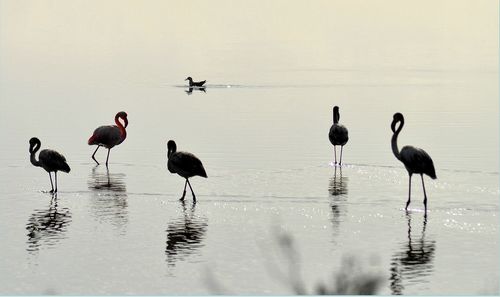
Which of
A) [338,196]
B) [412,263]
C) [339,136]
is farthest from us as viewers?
[339,136]

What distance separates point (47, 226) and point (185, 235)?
104 inches

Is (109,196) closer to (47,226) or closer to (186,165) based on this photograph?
(186,165)

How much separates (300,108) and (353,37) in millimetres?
101534

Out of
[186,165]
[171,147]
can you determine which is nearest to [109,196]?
[171,147]

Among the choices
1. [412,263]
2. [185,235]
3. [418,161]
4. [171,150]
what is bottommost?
[412,263]

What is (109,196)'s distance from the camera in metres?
26.1

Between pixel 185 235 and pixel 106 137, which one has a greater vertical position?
pixel 106 137

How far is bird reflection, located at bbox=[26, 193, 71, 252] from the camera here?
20.9m

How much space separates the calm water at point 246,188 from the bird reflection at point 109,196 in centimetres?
7

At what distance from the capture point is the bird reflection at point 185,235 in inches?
787

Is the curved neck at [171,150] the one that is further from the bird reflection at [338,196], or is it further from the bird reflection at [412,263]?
the bird reflection at [412,263]

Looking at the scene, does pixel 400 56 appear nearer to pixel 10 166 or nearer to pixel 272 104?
pixel 272 104

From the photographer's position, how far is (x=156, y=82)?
70.4 meters

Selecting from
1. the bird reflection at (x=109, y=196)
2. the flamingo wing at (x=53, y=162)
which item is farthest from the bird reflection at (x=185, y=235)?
the flamingo wing at (x=53, y=162)
